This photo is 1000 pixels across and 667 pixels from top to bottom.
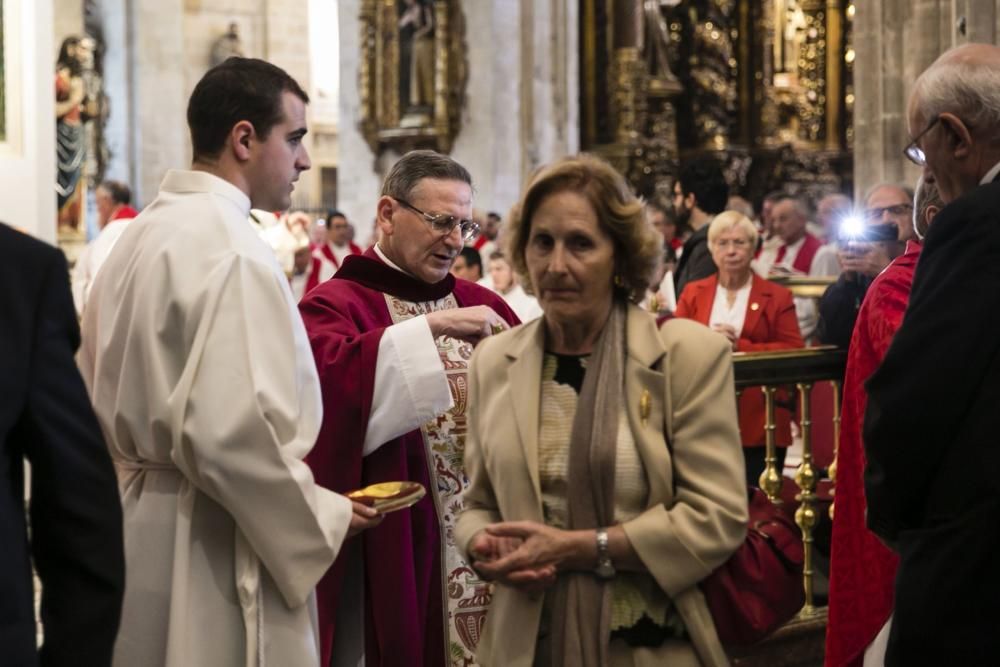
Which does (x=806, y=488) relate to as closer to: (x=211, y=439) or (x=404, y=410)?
(x=404, y=410)

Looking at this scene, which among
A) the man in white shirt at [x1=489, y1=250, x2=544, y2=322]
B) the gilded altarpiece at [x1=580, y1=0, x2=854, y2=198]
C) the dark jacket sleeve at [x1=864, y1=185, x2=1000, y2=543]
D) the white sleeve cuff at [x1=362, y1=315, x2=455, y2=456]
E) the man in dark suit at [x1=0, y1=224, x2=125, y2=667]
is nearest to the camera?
the man in dark suit at [x1=0, y1=224, x2=125, y2=667]

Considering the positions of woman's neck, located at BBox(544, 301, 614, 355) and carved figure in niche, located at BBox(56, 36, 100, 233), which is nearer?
woman's neck, located at BBox(544, 301, 614, 355)

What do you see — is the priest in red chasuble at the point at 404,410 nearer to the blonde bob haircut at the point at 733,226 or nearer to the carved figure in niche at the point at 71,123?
the blonde bob haircut at the point at 733,226

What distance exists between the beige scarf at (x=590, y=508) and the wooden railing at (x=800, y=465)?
2398 mm

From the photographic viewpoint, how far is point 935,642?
101 inches

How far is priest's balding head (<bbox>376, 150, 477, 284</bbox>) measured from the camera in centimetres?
400

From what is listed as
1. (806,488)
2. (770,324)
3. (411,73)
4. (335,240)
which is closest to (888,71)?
(770,324)

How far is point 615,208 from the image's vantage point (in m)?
2.73

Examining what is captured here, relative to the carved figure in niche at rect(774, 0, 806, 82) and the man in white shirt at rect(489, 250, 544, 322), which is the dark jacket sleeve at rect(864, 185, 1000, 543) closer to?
the man in white shirt at rect(489, 250, 544, 322)

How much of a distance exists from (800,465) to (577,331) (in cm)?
284

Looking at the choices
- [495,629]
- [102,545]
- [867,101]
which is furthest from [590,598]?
[867,101]

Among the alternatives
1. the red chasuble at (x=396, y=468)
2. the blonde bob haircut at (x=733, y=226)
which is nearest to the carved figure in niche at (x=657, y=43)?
the blonde bob haircut at (x=733, y=226)

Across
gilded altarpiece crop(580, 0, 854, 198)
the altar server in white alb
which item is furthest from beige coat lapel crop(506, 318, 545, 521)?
gilded altarpiece crop(580, 0, 854, 198)

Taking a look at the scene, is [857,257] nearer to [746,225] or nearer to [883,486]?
[746,225]
